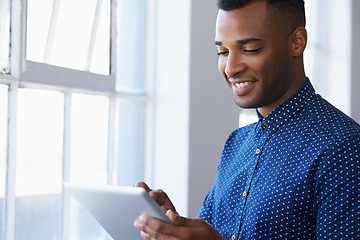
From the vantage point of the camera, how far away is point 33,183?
1928mm

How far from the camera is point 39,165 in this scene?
1961 millimetres

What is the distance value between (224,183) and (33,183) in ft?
2.72

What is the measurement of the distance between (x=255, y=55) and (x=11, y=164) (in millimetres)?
1011

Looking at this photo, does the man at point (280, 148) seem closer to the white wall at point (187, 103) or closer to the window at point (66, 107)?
the window at point (66, 107)

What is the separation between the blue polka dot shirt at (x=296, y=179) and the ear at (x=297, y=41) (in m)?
0.09

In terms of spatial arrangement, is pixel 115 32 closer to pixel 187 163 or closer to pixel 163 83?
pixel 163 83

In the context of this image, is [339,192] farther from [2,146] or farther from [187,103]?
[187,103]

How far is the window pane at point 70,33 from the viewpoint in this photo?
1.95 metres

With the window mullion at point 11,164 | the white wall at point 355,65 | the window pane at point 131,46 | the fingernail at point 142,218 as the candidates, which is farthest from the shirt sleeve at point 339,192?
the white wall at point 355,65

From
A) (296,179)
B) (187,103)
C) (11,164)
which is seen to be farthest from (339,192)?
(187,103)

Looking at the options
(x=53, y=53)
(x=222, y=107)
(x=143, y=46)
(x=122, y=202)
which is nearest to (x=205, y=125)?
(x=222, y=107)

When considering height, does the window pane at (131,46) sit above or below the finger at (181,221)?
above

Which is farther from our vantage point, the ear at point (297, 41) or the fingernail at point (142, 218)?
the ear at point (297, 41)

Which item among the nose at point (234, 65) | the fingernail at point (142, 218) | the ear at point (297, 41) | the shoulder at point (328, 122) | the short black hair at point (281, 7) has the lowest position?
the fingernail at point (142, 218)
